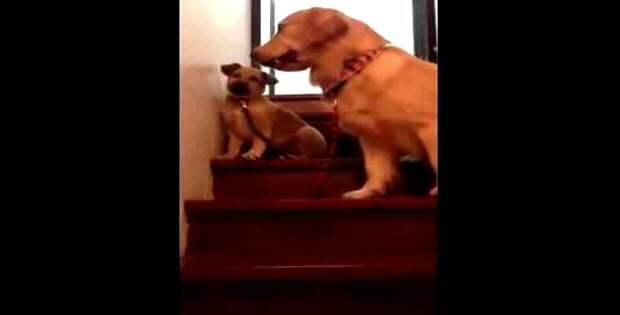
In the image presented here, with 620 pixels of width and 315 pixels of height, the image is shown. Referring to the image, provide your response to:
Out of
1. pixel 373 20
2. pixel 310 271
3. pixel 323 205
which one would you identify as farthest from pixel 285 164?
pixel 373 20

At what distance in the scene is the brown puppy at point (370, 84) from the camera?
1897 millimetres

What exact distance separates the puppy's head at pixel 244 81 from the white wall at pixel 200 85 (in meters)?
0.05

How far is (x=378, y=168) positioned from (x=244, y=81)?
54 cm

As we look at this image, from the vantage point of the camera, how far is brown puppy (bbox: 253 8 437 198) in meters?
1.90

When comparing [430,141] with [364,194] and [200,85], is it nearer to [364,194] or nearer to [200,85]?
[364,194]

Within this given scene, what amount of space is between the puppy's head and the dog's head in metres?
0.10

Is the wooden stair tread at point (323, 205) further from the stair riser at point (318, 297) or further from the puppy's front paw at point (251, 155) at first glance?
the puppy's front paw at point (251, 155)

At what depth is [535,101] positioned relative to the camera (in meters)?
0.52

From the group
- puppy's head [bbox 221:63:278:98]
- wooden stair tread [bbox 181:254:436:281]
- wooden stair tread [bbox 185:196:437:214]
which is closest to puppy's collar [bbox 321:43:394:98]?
puppy's head [bbox 221:63:278:98]

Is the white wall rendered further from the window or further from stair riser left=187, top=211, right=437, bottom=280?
the window

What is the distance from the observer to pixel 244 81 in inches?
86.9
